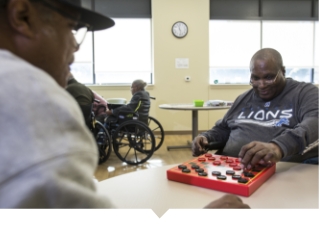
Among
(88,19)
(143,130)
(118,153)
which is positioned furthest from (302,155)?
(143,130)

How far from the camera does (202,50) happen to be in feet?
2.37

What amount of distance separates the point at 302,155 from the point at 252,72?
8.7 inches

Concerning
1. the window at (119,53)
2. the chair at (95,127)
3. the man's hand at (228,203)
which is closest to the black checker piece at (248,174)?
the man's hand at (228,203)

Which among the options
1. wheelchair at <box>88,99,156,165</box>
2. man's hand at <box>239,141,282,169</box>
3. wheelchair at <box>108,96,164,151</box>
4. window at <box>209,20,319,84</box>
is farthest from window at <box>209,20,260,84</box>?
wheelchair at <box>108,96,164,151</box>

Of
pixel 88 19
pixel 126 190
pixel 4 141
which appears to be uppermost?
pixel 88 19

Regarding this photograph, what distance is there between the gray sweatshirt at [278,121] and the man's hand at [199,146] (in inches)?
1.6

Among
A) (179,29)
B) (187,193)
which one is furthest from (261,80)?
(187,193)

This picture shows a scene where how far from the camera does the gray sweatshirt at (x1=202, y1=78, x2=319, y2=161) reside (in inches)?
19.5

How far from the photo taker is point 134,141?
5.18ft

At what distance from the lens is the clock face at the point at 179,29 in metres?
0.75

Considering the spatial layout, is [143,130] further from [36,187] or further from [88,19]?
[36,187]

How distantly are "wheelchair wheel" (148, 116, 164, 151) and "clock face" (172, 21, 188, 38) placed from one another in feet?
2.96

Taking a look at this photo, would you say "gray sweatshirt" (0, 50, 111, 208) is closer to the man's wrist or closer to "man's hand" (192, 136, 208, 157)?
the man's wrist

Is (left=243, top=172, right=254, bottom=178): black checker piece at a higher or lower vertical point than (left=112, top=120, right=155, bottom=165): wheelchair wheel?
higher
